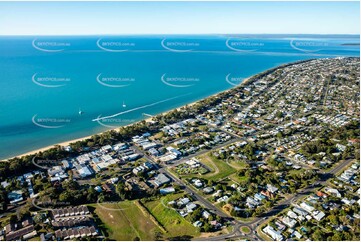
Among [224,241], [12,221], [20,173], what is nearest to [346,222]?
[224,241]

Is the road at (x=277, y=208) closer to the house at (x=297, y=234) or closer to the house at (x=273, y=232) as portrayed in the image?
the house at (x=273, y=232)

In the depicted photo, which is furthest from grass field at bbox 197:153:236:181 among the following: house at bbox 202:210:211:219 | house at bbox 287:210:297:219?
house at bbox 287:210:297:219

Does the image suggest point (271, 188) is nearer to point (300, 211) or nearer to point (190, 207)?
point (300, 211)

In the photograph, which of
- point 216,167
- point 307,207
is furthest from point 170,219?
point 307,207

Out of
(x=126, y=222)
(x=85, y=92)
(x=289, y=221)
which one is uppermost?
(x=85, y=92)

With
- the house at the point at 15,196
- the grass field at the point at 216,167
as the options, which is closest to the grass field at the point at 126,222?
the house at the point at 15,196

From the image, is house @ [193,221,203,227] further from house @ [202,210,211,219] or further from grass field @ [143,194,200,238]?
house @ [202,210,211,219]
